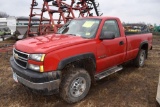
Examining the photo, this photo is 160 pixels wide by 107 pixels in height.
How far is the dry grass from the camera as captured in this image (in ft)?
A: 12.0

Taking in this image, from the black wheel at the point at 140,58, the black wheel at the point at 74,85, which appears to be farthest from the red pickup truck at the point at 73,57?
the black wheel at the point at 140,58

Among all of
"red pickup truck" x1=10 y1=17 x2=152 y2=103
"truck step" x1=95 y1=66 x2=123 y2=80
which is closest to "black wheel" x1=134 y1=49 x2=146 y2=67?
"red pickup truck" x1=10 y1=17 x2=152 y2=103

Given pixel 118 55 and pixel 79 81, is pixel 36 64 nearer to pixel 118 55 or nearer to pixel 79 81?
pixel 79 81

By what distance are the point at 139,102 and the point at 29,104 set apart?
2338mm

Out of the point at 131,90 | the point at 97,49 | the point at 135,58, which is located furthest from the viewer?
the point at 135,58

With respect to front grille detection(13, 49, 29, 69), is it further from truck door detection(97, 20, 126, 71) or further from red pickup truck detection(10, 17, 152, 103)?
truck door detection(97, 20, 126, 71)

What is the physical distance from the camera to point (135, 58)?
588 centimetres

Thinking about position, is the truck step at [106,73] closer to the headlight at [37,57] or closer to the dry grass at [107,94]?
the dry grass at [107,94]

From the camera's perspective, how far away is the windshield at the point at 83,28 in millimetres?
4086

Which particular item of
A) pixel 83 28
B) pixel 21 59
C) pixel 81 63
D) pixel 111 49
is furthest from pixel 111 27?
pixel 21 59

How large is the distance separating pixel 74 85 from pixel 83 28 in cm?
A: 149

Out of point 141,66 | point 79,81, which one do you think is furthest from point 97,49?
point 141,66

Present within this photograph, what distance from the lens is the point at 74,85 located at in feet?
11.8

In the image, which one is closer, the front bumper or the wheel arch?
the front bumper
